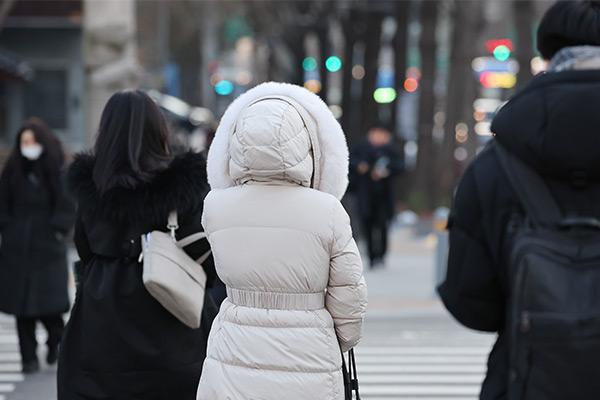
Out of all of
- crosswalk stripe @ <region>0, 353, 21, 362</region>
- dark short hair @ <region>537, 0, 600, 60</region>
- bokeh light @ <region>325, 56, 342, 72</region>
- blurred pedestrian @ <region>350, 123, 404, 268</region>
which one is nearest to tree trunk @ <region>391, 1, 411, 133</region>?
bokeh light @ <region>325, 56, 342, 72</region>

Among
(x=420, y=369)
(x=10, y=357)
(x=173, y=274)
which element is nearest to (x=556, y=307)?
(x=173, y=274)

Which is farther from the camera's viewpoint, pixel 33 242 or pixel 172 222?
pixel 33 242

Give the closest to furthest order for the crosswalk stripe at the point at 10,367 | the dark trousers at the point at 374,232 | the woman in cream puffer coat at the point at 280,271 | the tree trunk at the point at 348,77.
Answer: the woman in cream puffer coat at the point at 280,271
the crosswalk stripe at the point at 10,367
the dark trousers at the point at 374,232
the tree trunk at the point at 348,77

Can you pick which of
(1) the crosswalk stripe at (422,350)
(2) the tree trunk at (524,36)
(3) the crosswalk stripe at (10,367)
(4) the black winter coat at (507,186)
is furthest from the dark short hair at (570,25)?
(2) the tree trunk at (524,36)

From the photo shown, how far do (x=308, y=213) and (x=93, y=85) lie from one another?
14.3m

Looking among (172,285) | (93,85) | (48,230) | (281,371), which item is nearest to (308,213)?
(281,371)

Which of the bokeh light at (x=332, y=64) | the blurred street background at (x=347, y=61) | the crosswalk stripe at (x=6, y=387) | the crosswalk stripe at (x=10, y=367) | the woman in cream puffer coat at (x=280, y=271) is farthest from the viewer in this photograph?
the bokeh light at (x=332, y=64)

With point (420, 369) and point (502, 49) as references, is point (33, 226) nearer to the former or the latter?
point (420, 369)

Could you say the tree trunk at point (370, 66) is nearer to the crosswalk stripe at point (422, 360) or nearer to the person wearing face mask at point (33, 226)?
the crosswalk stripe at point (422, 360)

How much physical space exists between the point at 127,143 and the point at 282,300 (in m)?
1.37

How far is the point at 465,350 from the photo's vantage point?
32.4 feet

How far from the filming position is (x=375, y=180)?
1547 cm

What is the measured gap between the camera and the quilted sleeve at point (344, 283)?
3865 millimetres

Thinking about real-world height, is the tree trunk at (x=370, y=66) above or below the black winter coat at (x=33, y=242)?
above
